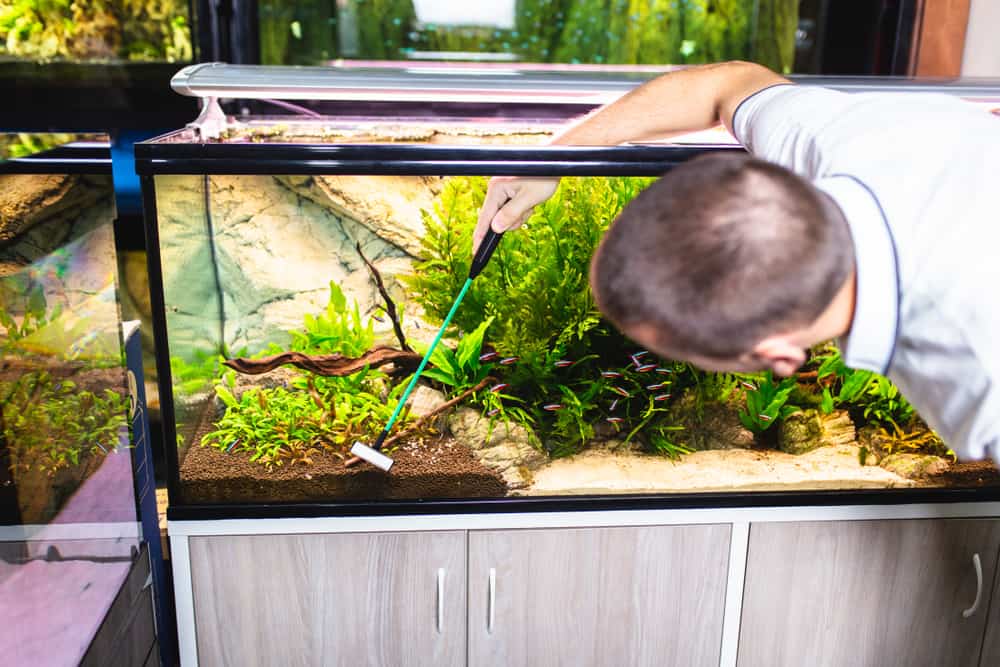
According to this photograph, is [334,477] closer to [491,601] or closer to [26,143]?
[491,601]

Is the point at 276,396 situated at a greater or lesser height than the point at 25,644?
greater

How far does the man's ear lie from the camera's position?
0.77m

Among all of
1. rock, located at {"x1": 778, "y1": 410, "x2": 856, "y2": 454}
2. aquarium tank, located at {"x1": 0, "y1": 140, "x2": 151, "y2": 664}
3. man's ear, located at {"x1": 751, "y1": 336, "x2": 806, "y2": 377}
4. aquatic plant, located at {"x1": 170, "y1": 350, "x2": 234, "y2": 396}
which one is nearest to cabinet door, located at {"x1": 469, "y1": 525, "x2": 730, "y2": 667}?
rock, located at {"x1": 778, "y1": 410, "x2": 856, "y2": 454}

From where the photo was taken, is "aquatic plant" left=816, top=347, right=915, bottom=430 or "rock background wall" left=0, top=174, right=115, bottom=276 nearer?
"rock background wall" left=0, top=174, right=115, bottom=276

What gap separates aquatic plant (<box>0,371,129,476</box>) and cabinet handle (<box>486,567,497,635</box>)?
0.73 metres

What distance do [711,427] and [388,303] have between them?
658 mm

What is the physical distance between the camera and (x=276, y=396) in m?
1.39

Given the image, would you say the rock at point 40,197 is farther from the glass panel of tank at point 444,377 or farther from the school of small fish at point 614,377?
the school of small fish at point 614,377

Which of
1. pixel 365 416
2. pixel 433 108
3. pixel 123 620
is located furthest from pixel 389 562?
pixel 433 108

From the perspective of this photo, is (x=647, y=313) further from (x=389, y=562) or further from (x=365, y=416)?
(x=389, y=562)

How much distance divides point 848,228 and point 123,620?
1.34 m

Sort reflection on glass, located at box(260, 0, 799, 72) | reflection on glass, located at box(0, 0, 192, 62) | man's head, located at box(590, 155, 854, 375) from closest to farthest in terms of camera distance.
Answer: man's head, located at box(590, 155, 854, 375) → reflection on glass, located at box(0, 0, 192, 62) → reflection on glass, located at box(260, 0, 799, 72)

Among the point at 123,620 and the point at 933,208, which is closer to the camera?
the point at 933,208

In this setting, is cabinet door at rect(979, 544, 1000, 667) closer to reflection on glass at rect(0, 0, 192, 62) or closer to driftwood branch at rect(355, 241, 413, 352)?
driftwood branch at rect(355, 241, 413, 352)
